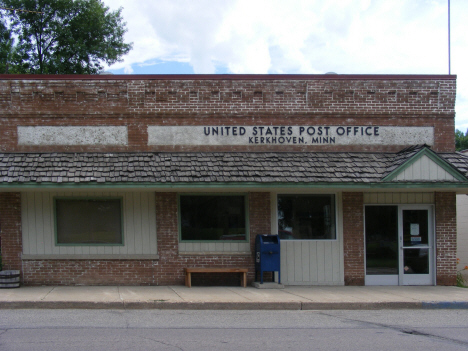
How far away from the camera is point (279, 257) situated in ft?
38.8

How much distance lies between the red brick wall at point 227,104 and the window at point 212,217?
1.36m

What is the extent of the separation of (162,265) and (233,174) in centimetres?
295

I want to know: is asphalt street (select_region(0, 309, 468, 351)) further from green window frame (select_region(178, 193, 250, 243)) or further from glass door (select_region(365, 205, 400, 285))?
green window frame (select_region(178, 193, 250, 243))

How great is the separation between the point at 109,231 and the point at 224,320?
4767mm

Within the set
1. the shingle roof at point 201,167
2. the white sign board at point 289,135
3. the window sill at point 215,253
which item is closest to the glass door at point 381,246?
the shingle roof at point 201,167

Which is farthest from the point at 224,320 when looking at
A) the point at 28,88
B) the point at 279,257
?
the point at 28,88

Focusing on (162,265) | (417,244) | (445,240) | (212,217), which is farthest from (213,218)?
(445,240)

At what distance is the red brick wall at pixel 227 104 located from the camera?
12.5 meters

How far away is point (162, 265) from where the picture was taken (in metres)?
12.2

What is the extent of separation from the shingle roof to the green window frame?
1016 mm

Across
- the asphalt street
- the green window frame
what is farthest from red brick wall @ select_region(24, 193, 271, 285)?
the asphalt street

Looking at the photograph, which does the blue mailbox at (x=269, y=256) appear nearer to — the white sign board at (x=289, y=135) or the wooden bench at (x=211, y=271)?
the wooden bench at (x=211, y=271)

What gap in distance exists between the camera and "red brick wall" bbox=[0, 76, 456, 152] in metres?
12.5

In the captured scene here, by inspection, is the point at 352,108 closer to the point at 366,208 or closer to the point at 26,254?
the point at 366,208
